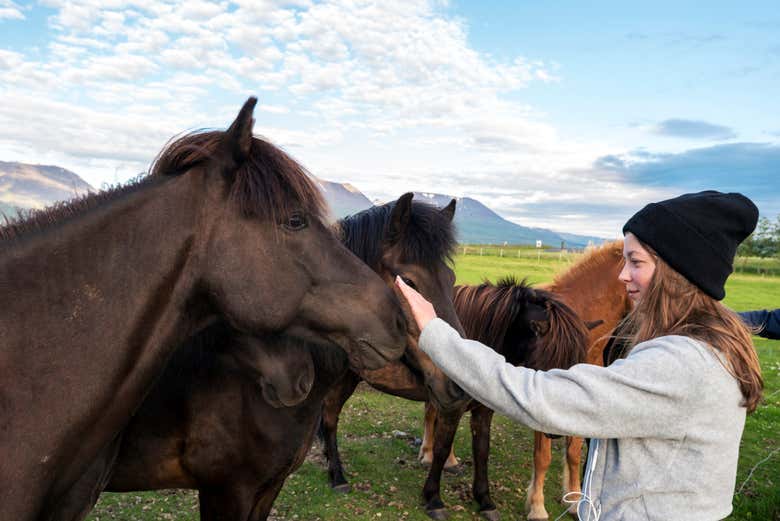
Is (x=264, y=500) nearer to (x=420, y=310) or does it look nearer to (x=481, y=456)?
(x=420, y=310)

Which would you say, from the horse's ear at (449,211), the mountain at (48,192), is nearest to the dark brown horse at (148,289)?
the mountain at (48,192)

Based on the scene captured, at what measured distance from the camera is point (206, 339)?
3.17 m

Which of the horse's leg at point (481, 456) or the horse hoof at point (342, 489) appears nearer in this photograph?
the horse's leg at point (481, 456)

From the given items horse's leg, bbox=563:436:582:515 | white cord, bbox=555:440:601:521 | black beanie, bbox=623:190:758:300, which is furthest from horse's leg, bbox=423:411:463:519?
black beanie, bbox=623:190:758:300

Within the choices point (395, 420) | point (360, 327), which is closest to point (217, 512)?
point (360, 327)

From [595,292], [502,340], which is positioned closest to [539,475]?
[502,340]

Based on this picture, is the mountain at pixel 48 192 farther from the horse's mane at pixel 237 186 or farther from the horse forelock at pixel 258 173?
the horse forelock at pixel 258 173

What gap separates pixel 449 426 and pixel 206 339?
3.65 metres

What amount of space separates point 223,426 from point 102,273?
1658 mm

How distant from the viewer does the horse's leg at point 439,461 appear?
6.00 metres

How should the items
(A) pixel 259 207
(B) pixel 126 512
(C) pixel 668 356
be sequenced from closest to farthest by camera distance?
(C) pixel 668 356
(A) pixel 259 207
(B) pixel 126 512

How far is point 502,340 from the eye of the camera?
609cm

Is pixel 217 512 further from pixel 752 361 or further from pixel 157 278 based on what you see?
pixel 752 361

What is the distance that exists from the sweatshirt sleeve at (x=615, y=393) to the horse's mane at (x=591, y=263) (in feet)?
20.6
